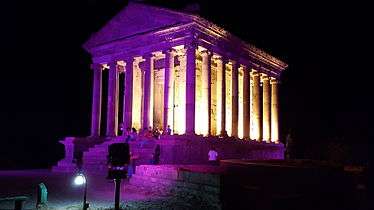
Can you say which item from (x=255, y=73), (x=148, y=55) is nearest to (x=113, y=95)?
(x=148, y=55)

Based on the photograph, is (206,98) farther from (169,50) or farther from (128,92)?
(128,92)

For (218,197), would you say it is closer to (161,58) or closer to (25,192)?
(25,192)

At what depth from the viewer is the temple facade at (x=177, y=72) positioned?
30.5 meters

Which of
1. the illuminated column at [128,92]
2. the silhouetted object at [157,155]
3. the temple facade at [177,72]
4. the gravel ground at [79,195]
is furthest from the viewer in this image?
the illuminated column at [128,92]

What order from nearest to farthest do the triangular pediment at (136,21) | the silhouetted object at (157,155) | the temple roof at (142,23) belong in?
the silhouetted object at (157,155)
the temple roof at (142,23)
the triangular pediment at (136,21)

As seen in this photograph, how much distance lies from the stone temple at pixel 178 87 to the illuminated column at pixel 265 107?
145 millimetres

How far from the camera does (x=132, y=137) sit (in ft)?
95.3

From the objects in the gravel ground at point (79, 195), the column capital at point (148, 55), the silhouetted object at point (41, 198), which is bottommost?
the gravel ground at point (79, 195)

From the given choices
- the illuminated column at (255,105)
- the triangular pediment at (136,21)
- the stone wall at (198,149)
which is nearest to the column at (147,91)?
the triangular pediment at (136,21)

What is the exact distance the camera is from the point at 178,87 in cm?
3469

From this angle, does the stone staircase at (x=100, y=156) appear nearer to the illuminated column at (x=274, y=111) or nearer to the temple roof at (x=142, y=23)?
the temple roof at (x=142, y=23)

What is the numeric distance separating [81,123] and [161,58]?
1608 cm

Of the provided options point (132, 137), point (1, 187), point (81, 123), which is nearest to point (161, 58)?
point (132, 137)

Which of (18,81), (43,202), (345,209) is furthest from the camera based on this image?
(18,81)
